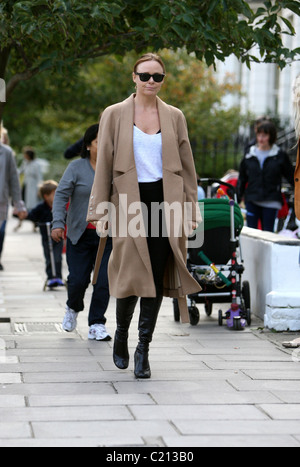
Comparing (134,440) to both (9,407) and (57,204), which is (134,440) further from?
(57,204)

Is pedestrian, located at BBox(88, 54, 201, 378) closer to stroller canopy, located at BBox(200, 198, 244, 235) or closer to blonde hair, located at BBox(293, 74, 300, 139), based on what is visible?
blonde hair, located at BBox(293, 74, 300, 139)

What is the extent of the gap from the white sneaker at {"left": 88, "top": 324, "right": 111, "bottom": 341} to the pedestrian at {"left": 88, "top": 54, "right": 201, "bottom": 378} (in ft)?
4.13

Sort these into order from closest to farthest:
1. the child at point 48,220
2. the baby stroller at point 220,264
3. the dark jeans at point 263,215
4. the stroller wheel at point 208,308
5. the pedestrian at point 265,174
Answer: the baby stroller at point 220,264 < the stroller wheel at point 208,308 < the pedestrian at point 265,174 < the dark jeans at point 263,215 < the child at point 48,220

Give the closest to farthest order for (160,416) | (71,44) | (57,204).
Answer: (160,416)
(57,204)
(71,44)

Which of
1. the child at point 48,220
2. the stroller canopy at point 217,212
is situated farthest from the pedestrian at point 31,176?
the stroller canopy at point 217,212

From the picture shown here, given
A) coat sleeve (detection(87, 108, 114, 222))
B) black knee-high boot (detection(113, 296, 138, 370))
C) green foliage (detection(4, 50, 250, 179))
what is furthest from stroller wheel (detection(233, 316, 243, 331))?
green foliage (detection(4, 50, 250, 179))

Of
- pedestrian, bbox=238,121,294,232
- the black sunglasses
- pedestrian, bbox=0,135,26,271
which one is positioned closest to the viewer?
the black sunglasses

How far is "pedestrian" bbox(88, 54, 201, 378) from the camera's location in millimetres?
5775

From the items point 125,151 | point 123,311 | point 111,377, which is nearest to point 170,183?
point 125,151

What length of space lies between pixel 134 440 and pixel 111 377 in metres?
1.56

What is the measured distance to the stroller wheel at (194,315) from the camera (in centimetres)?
816

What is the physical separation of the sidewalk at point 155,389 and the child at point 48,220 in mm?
2146

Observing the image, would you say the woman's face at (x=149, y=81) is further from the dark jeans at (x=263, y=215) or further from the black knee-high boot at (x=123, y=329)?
the dark jeans at (x=263, y=215)

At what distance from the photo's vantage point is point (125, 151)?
5793 mm
